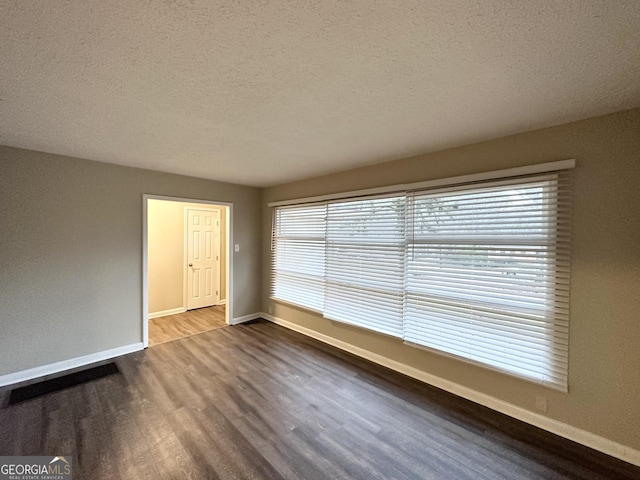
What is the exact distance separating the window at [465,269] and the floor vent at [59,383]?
2742mm

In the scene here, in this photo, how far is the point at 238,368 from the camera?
9.91ft

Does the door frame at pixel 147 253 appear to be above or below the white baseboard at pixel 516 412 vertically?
above

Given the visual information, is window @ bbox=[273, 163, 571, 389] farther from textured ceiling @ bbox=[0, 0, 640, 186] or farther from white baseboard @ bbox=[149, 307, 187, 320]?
white baseboard @ bbox=[149, 307, 187, 320]

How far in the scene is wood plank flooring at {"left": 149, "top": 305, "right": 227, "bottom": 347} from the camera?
3.99 meters

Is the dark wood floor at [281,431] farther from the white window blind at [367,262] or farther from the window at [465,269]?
the white window blind at [367,262]

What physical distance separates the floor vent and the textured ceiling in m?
2.44

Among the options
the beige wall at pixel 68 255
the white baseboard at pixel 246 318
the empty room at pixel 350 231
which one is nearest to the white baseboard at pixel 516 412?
the empty room at pixel 350 231

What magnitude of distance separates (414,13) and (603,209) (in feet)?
6.57

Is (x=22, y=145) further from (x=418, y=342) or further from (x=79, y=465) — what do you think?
(x=418, y=342)

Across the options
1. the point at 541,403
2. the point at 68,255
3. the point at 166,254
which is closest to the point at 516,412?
the point at 541,403

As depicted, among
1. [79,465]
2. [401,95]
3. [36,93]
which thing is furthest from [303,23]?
[79,465]

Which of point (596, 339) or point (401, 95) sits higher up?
point (401, 95)

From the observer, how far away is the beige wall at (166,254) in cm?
489

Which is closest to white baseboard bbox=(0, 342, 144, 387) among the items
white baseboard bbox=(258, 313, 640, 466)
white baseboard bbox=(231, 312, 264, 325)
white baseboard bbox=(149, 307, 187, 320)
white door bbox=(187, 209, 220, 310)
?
white baseboard bbox=(231, 312, 264, 325)
